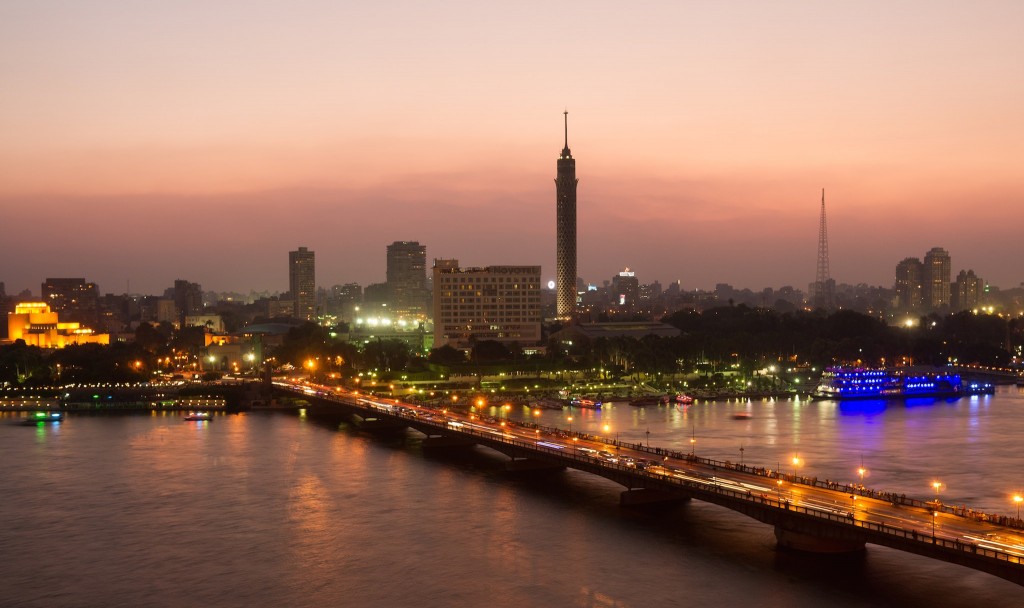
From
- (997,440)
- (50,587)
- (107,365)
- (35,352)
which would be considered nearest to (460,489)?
(50,587)

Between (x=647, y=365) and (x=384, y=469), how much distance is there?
25.7 meters

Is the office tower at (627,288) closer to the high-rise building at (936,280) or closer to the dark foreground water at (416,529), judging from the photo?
the high-rise building at (936,280)

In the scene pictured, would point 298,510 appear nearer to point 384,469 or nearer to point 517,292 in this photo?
point 384,469

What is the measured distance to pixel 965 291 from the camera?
423 ft

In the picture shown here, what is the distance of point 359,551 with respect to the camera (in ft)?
57.4

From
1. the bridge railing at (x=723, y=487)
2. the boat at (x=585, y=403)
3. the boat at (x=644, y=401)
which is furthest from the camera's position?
the boat at (x=644, y=401)

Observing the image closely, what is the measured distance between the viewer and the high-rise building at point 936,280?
132 m

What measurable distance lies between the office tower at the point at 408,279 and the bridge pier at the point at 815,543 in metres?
106

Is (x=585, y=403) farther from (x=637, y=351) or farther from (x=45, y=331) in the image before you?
(x=45, y=331)

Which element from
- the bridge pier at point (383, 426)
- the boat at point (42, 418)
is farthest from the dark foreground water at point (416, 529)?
the boat at point (42, 418)

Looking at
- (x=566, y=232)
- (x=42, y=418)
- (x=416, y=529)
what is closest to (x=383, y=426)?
(x=42, y=418)

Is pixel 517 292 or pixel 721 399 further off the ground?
pixel 517 292

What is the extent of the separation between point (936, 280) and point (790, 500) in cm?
12586

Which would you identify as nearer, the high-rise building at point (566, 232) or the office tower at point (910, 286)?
the high-rise building at point (566, 232)
